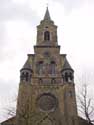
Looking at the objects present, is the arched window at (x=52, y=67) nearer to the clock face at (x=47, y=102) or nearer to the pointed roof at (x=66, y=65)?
the pointed roof at (x=66, y=65)

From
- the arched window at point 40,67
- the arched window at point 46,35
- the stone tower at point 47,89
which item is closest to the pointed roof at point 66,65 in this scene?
the stone tower at point 47,89

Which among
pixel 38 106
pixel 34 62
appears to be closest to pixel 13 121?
pixel 38 106

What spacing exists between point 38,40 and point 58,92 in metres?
10.6

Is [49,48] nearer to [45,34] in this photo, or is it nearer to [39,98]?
[45,34]

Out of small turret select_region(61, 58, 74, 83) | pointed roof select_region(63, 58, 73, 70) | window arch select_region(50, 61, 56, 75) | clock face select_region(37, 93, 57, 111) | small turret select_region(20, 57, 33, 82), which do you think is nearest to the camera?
clock face select_region(37, 93, 57, 111)

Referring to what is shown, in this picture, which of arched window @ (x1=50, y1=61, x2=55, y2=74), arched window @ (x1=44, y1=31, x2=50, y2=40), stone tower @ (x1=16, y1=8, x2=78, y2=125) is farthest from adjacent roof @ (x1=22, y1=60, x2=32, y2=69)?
arched window @ (x1=44, y1=31, x2=50, y2=40)

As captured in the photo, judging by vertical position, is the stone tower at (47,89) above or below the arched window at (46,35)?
below

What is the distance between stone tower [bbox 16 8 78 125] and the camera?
28.7m

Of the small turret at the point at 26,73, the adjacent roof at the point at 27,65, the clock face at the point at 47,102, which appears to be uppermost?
the adjacent roof at the point at 27,65

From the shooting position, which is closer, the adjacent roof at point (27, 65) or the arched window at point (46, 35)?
the adjacent roof at point (27, 65)

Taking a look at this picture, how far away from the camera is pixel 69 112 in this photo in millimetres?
28672

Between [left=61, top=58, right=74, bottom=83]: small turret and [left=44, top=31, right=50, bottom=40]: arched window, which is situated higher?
[left=44, top=31, right=50, bottom=40]: arched window

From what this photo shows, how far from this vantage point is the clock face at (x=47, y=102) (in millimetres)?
29844

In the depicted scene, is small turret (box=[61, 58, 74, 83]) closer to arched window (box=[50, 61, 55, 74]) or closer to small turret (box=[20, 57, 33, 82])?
arched window (box=[50, 61, 55, 74])
